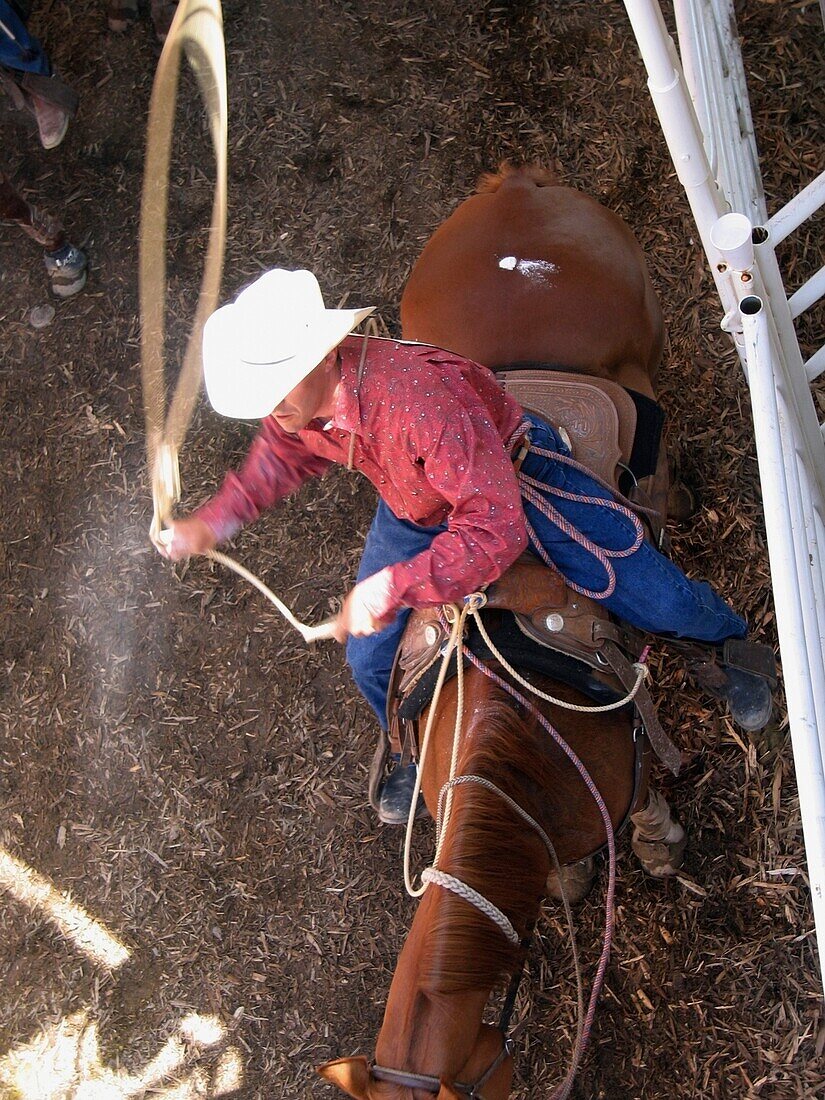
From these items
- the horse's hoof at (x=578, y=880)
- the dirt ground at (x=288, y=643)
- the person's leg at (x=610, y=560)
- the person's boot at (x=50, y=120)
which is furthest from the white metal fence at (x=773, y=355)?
the person's boot at (x=50, y=120)

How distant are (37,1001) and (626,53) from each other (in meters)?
4.42

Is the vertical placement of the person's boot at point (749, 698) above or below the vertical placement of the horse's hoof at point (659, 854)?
above

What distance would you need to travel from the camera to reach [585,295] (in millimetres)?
2766

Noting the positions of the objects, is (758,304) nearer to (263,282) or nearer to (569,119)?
(263,282)

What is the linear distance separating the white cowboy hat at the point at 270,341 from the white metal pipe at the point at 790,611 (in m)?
0.87

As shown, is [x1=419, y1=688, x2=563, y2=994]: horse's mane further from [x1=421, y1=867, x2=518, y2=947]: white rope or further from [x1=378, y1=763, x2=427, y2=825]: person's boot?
[x1=378, y1=763, x2=427, y2=825]: person's boot

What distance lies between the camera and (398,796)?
2973 millimetres

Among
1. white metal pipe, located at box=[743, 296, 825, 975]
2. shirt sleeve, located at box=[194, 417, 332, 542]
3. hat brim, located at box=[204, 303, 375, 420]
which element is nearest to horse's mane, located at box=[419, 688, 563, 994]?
white metal pipe, located at box=[743, 296, 825, 975]

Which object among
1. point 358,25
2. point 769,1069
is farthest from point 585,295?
point 358,25

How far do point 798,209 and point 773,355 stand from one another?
0.46m

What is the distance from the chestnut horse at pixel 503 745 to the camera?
70.6 inches

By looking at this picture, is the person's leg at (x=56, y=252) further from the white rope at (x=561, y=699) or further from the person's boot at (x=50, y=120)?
the white rope at (x=561, y=699)

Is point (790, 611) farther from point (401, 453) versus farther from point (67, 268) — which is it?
point (67, 268)

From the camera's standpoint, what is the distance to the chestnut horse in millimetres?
1794
